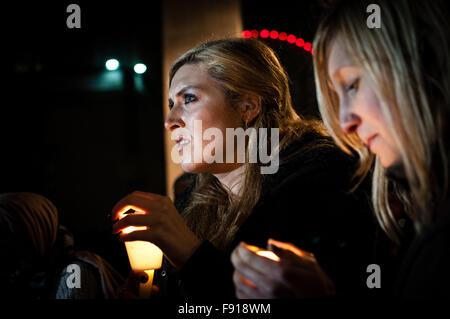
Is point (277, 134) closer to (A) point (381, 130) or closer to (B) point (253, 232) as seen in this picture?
(B) point (253, 232)

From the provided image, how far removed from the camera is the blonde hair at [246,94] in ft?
6.30

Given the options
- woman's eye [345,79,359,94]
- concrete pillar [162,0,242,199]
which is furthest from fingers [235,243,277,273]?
concrete pillar [162,0,242,199]

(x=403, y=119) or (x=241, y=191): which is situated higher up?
(x=403, y=119)

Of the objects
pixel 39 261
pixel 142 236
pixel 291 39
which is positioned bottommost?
pixel 39 261

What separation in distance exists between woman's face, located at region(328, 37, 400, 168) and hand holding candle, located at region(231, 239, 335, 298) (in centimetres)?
38

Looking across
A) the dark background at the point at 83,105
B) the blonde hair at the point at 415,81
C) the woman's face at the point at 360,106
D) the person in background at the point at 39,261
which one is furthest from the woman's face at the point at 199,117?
the dark background at the point at 83,105

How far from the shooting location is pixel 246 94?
2.02 metres

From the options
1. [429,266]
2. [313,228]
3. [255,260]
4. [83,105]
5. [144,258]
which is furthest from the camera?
[83,105]

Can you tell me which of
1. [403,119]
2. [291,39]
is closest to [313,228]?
[403,119]

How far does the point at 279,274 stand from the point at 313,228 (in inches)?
16.0

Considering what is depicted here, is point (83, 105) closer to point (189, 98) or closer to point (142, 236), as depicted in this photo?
point (189, 98)

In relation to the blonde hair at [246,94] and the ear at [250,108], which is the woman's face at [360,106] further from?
the ear at [250,108]

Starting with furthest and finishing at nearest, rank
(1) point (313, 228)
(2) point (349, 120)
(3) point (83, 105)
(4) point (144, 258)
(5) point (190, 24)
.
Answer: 1. (3) point (83, 105)
2. (5) point (190, 24)
3. (4) point (144, 258)
4. (1) point (313, 228)
5. (2) point (349, 120)
